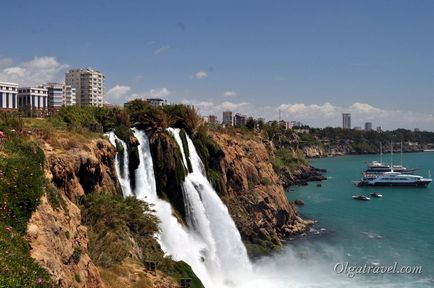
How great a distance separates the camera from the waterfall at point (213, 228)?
1236 inches

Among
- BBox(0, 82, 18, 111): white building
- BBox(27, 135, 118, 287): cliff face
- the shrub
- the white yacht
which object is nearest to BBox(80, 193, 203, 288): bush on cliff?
the shrub

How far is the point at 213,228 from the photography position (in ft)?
112

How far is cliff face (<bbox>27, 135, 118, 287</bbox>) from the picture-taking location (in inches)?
529

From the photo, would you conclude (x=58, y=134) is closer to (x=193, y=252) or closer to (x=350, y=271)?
(x=193, y=252)

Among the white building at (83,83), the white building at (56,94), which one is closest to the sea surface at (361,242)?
the white building at (56,94)

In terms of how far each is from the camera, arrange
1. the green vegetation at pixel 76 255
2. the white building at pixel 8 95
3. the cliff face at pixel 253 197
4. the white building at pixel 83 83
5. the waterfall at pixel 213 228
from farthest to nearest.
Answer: the white building at pixel 83 83
the white building at pixel 8 95
the cliff face at pixel 253 197
the waterfall at pixel 213 228
the green vegetation at pixel 76 255

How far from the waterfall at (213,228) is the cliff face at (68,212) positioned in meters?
7.37

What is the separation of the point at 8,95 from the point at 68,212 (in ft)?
273

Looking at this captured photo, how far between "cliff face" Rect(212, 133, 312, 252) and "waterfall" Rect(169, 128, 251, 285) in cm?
458

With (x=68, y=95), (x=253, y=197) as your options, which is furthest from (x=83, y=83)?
(x=253, y=197)

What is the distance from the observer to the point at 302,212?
58.9 metres

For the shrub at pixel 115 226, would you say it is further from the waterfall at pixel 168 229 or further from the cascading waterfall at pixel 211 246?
the cascading waterfall at pixel 211 246

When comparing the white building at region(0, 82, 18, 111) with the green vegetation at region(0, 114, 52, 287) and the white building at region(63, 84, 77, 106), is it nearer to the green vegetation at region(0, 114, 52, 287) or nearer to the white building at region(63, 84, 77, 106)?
the white building at region(63, 84, 77, 106)

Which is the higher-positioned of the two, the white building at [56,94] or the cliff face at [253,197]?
the white building at [56,94]
